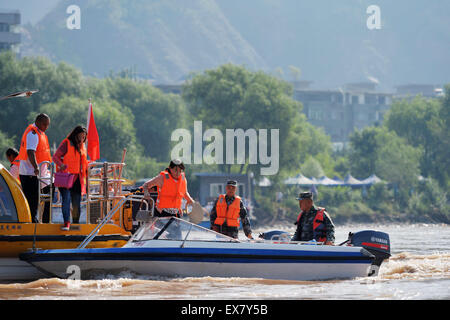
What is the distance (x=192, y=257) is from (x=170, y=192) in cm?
120

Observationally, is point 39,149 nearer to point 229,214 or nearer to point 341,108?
point 229,214

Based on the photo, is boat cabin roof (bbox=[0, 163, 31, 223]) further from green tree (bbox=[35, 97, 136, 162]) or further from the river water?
green tree (bbox=[35, 97, 136, 162])

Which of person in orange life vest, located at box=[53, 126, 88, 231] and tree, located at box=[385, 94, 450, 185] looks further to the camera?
tree, located at box=[385, 94, 450, 185]

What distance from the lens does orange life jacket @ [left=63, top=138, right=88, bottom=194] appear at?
14875mm

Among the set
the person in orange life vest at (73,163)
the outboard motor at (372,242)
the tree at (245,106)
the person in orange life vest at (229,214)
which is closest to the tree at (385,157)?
the tree at (245,106)

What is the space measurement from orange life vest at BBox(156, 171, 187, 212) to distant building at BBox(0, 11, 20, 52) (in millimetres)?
91993

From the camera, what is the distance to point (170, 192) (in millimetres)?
14984

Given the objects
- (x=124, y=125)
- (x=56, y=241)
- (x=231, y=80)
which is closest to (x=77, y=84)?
(x=124, y=125)

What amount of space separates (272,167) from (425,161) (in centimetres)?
2173

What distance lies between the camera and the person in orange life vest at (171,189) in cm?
1491

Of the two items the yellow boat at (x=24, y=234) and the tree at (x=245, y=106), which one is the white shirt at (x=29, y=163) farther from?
the tree at (x=245, y=106)

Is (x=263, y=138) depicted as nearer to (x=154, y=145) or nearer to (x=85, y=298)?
(x=154, y=145)

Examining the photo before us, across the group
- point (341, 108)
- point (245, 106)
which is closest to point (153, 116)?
point (245, 106)

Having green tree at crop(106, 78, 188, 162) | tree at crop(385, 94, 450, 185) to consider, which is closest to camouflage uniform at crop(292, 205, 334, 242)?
tree at crop(385, 94, 450, 185)
